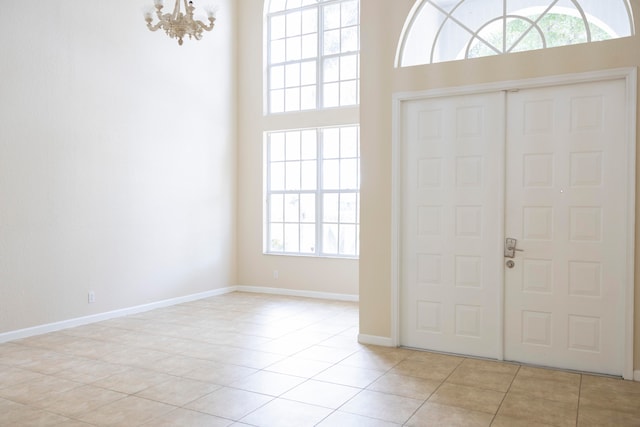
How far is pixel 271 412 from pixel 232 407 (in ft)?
0.92

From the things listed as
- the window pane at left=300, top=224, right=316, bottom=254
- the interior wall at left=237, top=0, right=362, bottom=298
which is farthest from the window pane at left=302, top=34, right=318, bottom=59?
the window pane at left=300, top=224, right=316, bottom=254

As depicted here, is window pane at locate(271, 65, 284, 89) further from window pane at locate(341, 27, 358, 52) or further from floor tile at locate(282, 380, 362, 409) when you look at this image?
floor tile at locate(282, 380, 362, 409)

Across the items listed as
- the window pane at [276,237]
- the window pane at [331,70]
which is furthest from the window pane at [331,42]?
the window pane at [276,237]

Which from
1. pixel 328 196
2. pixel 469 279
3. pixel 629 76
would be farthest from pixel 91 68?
pixel 629 76

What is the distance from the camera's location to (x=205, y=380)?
3.80 m

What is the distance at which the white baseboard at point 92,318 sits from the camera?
495cm

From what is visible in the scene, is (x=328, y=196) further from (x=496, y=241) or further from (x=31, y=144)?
(x=31, y=144)

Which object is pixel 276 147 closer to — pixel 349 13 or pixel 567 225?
pixel 349 13

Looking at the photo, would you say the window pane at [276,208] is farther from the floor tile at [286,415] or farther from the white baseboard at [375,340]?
the floor tile at [286,415]

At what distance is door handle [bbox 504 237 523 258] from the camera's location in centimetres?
424

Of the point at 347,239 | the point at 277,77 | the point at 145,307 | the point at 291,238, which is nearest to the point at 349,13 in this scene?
the point at 277,77

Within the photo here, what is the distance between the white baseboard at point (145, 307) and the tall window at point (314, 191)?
61cm

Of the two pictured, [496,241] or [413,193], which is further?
[413,193]

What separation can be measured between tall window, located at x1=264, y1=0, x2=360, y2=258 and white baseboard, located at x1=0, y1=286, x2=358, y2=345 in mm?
598
